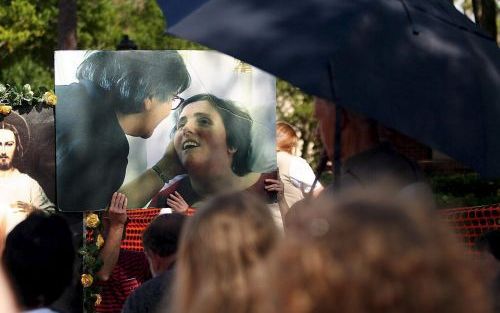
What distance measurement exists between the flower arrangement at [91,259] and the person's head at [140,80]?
705mm

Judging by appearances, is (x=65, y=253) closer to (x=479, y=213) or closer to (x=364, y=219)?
(x=364, y=219)

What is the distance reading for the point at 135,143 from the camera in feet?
26.3

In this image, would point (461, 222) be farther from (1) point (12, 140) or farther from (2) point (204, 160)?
(1) point (12, 140)

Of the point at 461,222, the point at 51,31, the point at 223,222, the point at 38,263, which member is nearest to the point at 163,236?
the point at 38,263

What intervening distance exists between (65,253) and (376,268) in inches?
64.3

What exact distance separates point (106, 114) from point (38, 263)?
4780 millimetres

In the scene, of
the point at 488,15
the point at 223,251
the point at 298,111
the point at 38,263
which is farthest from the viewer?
the point at 298,111

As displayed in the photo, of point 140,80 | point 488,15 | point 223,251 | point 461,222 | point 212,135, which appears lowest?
point 223,251

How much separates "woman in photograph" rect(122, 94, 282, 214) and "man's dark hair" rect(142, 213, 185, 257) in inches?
105

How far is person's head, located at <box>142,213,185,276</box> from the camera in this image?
5.06 m

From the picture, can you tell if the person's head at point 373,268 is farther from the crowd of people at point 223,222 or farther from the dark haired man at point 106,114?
the dark haired man at point 106,114

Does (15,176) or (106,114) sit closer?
(15,176)

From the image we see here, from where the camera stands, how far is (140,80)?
26.0 feet

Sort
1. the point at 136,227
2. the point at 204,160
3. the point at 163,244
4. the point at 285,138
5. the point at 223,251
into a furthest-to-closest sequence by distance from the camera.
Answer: the point at 285,138, the point at 136,227, the point at 204,160, the point at 163,244, the point at 223,251
